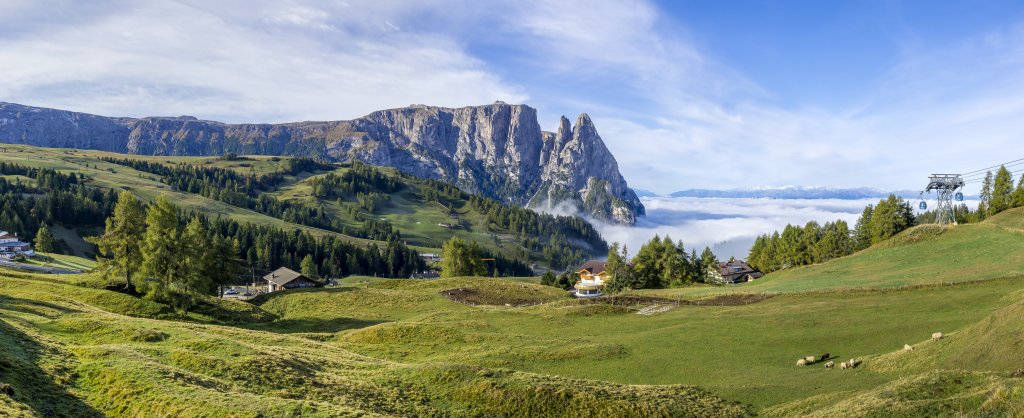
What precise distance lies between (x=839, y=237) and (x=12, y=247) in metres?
203

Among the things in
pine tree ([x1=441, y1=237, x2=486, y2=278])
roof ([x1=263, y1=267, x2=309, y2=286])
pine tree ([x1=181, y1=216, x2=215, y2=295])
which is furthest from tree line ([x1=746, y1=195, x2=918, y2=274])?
pine tree ([x1=181, y1=216, x2=215, y2=295])

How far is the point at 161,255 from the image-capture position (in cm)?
6241

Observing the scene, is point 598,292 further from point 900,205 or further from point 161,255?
point 161,255

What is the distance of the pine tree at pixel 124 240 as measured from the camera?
2463 inches

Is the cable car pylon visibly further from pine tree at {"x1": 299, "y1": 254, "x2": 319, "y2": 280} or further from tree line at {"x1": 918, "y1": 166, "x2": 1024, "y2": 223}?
pine tree at {"x1": 299, "y1": 254, "x2": 319, "y2": 280}

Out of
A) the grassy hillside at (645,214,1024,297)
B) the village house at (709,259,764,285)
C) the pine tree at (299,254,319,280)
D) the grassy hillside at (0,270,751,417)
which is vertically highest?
the grassy hillside at (645,214,1024,297)

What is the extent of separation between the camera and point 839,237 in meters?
126

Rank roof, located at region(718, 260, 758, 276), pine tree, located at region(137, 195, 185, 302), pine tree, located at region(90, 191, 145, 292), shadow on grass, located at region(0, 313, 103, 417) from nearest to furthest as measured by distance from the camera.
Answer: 1. shadow on grass, located at region(0, 313, 103, 417)
2. pine tree, located at region(137, 195, 185, 302)
3. pine tree, located at region(90, 191, 145, 292)
4. roof, located at region(718, 260, 758, 276)

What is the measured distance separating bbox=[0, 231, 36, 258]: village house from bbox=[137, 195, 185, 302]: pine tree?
79.0 m

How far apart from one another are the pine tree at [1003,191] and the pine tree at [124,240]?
540 feet

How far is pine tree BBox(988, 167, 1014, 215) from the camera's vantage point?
4606 inches

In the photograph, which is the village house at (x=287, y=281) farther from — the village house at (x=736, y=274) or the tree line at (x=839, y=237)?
the tree line at (x=839, y=237)

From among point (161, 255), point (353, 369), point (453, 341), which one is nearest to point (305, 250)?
point (161, 255)

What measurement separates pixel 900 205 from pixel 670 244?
51940 millimetres
